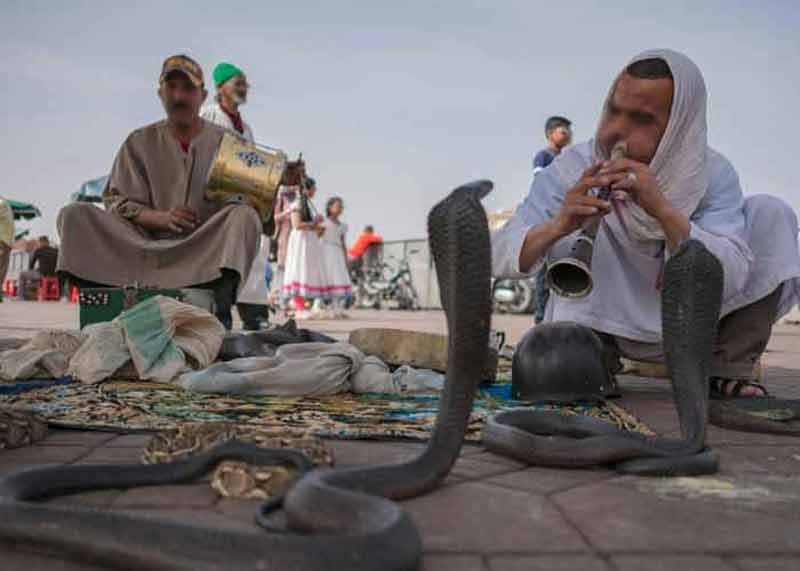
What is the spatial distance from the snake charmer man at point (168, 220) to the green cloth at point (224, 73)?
1.29 m

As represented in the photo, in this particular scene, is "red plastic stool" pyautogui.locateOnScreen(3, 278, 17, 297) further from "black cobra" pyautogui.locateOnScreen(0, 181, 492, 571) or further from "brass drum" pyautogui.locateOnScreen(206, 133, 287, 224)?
"black cobra" pyautogui.locateOnScreen(0, 181, 492, 571)

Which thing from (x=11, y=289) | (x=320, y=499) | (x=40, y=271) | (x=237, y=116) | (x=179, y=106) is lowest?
(x=11, y=289)

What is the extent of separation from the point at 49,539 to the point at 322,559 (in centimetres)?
39

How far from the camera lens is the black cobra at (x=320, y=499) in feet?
2.96

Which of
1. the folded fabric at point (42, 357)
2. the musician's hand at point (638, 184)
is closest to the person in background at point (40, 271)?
the folded fabric at point (42, 357)

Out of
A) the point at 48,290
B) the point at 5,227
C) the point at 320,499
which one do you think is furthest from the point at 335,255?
the point at 48,290

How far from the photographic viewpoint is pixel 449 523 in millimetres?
1227

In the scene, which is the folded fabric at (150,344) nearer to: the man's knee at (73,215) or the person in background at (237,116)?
the man's knee at (73,215)

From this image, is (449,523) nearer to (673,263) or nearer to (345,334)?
(673,263)

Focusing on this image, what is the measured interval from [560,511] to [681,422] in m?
0.59

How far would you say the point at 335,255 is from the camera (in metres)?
10.8

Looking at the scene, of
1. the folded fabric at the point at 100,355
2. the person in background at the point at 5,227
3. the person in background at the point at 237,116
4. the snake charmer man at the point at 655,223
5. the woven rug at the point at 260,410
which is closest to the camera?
the woven rug at the point at 260,410

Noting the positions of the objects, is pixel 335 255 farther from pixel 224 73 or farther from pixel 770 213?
pixel 770 213

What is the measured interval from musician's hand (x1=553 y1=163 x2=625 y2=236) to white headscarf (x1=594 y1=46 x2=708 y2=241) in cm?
32
